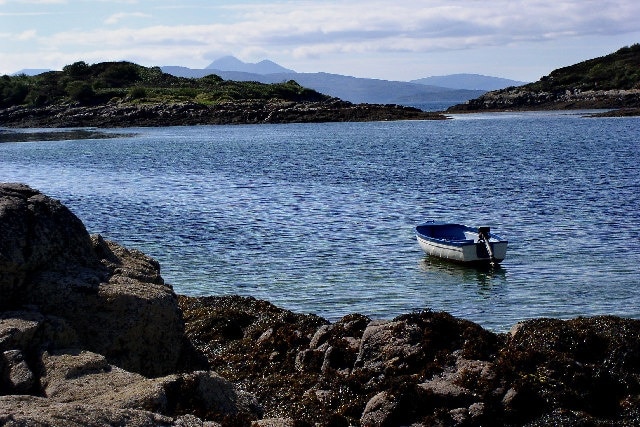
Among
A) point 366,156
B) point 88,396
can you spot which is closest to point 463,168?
point 366,156

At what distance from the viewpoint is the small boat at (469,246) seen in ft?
91.4

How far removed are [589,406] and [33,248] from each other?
329 inches

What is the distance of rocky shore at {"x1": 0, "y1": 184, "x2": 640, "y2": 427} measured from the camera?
9.86 m

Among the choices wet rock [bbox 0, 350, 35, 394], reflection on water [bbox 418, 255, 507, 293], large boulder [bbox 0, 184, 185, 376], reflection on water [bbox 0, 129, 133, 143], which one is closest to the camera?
wet rock [bbox 0, 350, 35, 394]

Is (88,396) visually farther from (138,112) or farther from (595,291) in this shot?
(138,112)

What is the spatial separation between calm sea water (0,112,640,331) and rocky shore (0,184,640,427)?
7.33m

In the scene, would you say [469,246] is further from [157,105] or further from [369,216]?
[157,105]

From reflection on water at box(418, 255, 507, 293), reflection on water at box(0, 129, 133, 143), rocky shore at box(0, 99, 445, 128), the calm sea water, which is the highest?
rocky shore at box(0, 99, 445, 128)

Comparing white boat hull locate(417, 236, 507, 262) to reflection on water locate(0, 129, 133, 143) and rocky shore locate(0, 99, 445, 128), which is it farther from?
rocky shore locate(0, 99, 445, 128)

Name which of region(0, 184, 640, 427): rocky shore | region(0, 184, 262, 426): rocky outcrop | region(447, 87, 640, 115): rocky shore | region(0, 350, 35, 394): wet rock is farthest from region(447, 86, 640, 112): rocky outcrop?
region(0, 350, 35, 394): wet rock

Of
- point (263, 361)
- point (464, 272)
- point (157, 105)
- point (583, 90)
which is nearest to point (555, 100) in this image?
point (583, 90)

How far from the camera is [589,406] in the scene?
12.1m

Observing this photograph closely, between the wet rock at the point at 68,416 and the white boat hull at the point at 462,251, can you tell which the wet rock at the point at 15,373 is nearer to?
the wet rock at the point at 68,416

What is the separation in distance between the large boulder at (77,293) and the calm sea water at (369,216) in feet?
32.4
